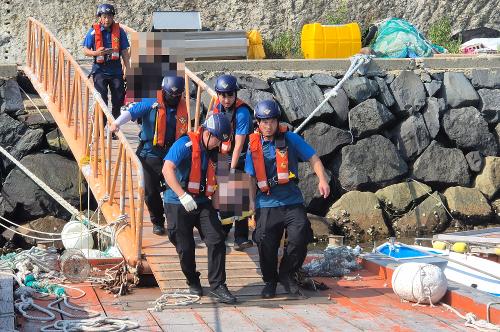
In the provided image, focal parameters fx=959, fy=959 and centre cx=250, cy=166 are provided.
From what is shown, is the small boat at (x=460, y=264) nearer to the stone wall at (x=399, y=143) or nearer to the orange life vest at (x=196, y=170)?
the orange life vest at (x=196, y=170)

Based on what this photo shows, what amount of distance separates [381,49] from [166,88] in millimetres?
8596

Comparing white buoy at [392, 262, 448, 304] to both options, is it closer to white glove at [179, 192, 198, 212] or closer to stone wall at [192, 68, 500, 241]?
white glove at [179, 192, 198, 212]

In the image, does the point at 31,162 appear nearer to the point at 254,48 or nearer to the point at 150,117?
the point at 254,48

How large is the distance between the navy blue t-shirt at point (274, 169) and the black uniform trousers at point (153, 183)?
120 cm

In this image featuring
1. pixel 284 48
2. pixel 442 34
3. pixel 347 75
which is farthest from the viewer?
pixel 442 34

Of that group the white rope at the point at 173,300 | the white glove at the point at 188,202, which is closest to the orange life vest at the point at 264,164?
the white glove at the point at 188,202

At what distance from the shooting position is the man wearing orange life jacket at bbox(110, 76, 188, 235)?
27.8ft

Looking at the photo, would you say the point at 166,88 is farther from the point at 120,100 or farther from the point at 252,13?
the point at 252,13

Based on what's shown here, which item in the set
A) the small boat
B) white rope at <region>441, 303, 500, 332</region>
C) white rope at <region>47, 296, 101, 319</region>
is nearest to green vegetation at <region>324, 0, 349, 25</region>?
the small boat

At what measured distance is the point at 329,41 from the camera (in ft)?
51.8

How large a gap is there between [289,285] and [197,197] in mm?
1128

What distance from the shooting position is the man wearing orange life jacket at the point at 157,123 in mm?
8461

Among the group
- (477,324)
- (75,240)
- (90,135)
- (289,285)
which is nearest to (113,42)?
(90,135)

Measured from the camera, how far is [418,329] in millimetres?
7035
